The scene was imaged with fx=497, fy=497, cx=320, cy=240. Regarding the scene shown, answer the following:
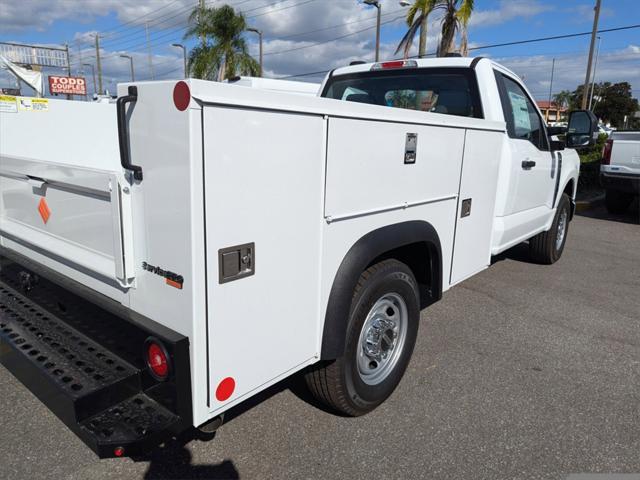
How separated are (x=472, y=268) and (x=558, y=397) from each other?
1034 mm

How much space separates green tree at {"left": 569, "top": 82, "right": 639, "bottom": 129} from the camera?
212 feet

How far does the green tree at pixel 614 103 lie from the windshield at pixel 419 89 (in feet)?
228

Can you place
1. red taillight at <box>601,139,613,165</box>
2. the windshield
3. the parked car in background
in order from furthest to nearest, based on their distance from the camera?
red taillight at <box>601,139,613,165</box>
the parked car in background
the windshield

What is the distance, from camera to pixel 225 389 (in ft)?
6.22

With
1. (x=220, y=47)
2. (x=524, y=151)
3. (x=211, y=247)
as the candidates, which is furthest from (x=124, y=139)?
(x=220, y=47)

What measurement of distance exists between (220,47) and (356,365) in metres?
23.3

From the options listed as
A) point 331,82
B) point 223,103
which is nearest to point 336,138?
point 223,103

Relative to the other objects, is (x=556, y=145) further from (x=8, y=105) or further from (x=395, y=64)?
(x=8, y=105)

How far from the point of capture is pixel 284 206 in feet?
6.43

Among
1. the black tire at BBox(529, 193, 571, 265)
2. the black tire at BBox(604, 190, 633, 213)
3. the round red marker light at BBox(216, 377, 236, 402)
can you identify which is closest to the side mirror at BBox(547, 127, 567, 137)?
the black tire at BBox(529, 193, 571, 265)

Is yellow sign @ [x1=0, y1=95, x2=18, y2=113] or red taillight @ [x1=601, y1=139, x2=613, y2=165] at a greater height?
yellow sign @ [x1=0, y1=95, x2=18, y2=113]

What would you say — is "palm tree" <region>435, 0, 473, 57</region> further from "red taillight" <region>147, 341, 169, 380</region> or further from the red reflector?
"red taillight" <region>147, 341, 169, 380</region>

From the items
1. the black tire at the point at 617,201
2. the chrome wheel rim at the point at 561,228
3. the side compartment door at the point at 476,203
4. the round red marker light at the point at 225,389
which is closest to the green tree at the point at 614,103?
the black tire at the point at 617,201

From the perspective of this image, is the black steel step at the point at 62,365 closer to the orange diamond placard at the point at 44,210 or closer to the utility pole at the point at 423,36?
the orange diamond placard at the point at 44,210
